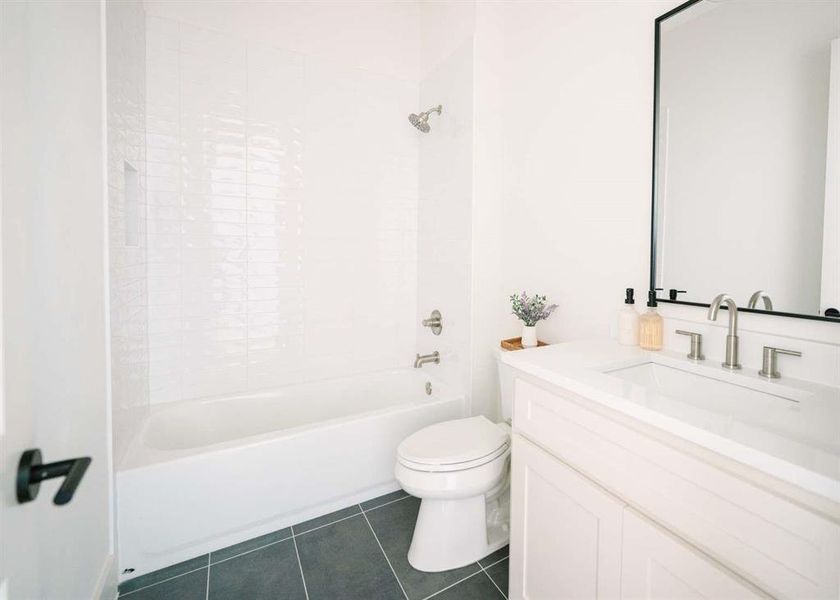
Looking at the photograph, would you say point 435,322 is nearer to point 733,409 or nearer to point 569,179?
point 569,179

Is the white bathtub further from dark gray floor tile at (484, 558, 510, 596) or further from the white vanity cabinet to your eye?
the white vanity cabinet

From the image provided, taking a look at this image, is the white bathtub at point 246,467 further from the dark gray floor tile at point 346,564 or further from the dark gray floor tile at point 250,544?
the dark gray floor tile at point 346,564

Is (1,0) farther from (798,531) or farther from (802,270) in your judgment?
(802,270)

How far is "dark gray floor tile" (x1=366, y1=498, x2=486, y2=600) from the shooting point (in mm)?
1380

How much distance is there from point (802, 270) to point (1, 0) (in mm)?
1676

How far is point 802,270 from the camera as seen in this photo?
3.26 ft

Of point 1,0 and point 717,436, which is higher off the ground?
point 1,0

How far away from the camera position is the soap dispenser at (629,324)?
1.33 m

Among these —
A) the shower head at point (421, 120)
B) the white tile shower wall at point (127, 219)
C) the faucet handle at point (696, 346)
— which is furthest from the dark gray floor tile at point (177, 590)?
the shower head at point (421, 120)

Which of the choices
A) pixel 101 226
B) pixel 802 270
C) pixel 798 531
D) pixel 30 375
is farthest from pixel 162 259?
pixel 802 270

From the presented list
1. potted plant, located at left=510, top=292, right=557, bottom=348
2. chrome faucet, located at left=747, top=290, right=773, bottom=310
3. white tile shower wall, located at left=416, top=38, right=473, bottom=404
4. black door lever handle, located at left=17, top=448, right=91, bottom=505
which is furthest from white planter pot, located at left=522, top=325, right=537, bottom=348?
black door lever handle, located at left=17, top=448, right=91, bottom=505

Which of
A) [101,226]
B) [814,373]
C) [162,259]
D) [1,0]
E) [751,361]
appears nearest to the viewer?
[1,0]

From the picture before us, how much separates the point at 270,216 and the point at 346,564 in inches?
69.4

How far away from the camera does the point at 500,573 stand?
4.71 ft
